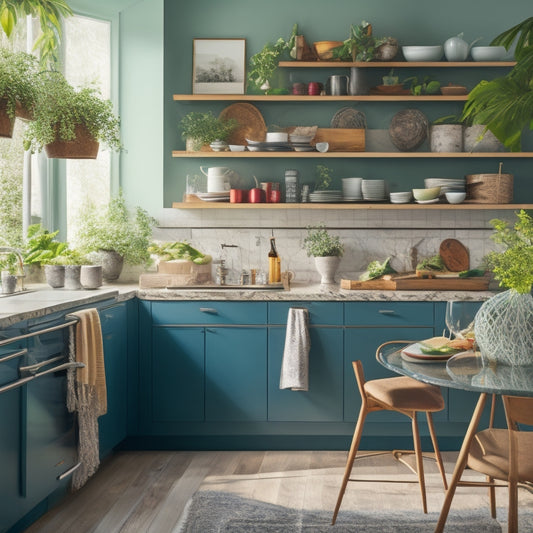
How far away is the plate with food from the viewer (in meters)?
2.92

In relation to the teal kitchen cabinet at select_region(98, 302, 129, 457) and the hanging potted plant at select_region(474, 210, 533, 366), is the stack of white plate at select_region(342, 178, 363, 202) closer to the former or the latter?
the teal kitchen cabinet at select_region(98, 302, 129, 457)

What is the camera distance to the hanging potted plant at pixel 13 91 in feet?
12.1

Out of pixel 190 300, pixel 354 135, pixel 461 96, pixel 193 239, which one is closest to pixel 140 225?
pixel 193 239

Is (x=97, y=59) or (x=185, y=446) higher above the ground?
(x=97, y=59)

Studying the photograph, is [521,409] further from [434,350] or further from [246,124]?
[246,124]

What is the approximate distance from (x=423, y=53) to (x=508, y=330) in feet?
9.46

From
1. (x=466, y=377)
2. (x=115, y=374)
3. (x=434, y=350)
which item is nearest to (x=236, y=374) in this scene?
(x=115, y=374)

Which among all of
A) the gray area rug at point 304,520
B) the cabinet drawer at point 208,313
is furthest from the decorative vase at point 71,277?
the gray area rug at point 304,520

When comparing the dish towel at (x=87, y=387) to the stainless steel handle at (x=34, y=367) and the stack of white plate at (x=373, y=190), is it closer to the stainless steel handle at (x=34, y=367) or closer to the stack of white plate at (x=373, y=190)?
the stainless steel handle at (x=34, y=367)

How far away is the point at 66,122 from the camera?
426 centimetres

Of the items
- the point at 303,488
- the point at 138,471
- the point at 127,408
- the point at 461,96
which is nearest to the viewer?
the point at 303,488

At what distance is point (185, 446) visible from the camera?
4.67 m

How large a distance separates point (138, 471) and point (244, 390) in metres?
0.81

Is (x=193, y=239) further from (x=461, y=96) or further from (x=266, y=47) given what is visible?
(x=461, y=96)
